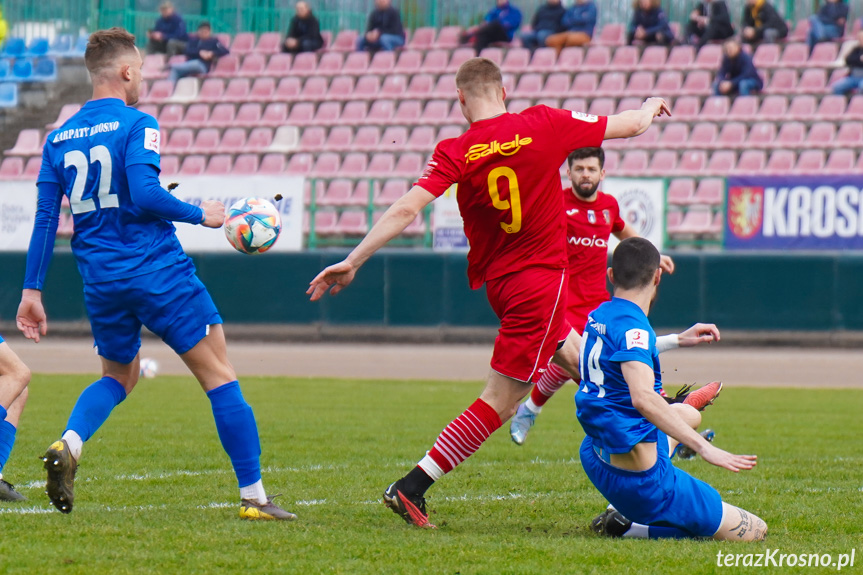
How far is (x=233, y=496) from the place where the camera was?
6469 millimetres

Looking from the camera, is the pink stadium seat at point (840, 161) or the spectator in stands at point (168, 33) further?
the spectator in stands at point (168, 33)

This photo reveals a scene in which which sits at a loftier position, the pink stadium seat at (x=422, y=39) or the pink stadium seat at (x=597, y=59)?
the pink stadium seat at (x=422, y=39)

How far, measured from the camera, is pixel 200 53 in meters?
26.8

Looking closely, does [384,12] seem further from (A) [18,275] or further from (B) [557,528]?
(B) [557,528]

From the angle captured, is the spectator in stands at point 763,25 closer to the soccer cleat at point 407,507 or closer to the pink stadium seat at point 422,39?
the pink stadium seat at point 422,39

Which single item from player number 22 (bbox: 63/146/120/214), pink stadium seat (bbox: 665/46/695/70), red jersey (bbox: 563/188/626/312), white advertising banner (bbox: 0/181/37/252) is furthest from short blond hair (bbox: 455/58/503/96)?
pink stadium seat (bbox: 665/46/695/70)

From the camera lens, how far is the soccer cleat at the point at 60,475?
523 cm

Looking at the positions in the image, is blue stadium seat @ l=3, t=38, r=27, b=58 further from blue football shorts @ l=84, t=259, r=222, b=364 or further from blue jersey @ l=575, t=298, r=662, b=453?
blue jersey @ l=575, t=298, r=662, b=453

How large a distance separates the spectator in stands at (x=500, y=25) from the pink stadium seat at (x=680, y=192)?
640cm

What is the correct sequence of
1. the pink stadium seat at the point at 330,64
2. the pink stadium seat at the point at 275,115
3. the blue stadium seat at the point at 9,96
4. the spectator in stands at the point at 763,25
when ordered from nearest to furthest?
the spectator in stands at the point at 763,25
the pink stadium seat at the point at 275,115
the pink stadium seat at the point at 330,64
the blue stadium seat at the point at 9,96

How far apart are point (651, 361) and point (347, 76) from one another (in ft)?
70.0

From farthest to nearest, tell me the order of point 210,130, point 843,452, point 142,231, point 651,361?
point 210,130 → point 843,452 → point 142,231 → point 651,361

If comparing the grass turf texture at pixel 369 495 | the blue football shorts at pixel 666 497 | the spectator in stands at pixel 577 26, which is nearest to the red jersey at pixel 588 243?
the grass turf texture at pixel 369 495

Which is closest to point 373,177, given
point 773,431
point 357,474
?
point 773,431
